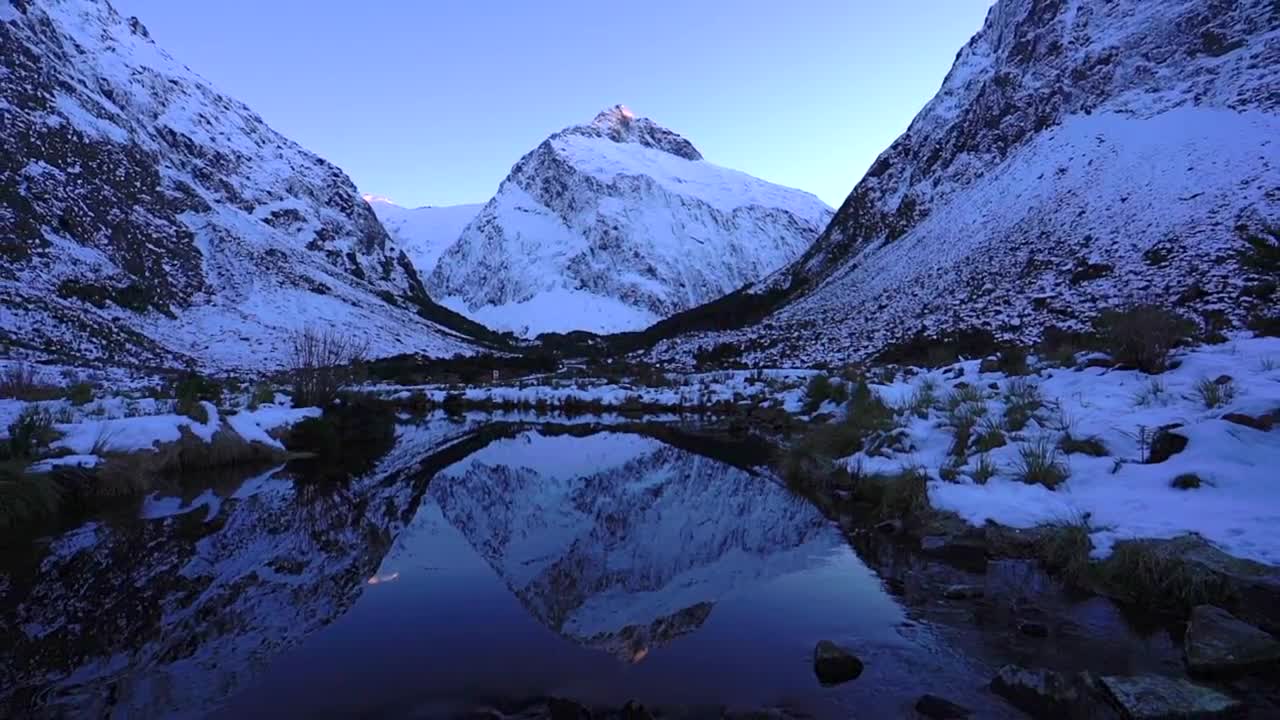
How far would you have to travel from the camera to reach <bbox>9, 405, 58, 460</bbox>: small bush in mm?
12008

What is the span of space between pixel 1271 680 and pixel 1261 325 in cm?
1539

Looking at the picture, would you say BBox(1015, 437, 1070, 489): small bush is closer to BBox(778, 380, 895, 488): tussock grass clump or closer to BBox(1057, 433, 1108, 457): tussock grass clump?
BBox(1057, 433, 1108, 457): tussock grass clump

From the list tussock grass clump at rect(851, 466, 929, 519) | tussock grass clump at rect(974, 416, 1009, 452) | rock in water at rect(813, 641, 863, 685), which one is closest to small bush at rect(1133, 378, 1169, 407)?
tussock grass clump at rect(974, 416, 1009, 452)

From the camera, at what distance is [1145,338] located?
13.0 m

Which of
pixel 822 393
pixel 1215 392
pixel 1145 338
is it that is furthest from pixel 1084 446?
pixel 822 393

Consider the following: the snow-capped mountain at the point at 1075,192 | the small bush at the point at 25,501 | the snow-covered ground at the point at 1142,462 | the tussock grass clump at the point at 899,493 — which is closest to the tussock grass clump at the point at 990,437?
the snow-covered ground at the point at 1142,462

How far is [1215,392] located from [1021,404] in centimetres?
316

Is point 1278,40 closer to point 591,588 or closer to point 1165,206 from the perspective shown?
point 1165,206

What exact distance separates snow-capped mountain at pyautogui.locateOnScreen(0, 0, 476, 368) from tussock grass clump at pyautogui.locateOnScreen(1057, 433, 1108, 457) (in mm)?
72168

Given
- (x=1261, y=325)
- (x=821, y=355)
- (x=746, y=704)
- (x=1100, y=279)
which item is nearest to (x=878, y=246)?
(x=821, y=355)

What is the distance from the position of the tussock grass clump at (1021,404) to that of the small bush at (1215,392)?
7.73 ft

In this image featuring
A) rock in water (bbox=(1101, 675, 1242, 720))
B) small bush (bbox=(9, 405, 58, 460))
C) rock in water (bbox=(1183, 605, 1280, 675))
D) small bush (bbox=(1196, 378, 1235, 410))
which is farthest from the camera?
small bush (bbox=(9, 405, 58, 460))

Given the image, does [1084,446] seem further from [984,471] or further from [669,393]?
[669,393]

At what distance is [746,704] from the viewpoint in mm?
5191
